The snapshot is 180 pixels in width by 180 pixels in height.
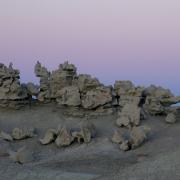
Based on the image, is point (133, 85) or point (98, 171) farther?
point (133, 85)

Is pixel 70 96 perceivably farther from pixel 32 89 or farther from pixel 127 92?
pixel 127 92

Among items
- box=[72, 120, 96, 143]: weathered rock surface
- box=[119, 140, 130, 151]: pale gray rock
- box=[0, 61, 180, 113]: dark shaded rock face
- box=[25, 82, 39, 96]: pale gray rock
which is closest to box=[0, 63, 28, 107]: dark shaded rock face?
box=[0, 61, 180, 113]: dark shaded rock face

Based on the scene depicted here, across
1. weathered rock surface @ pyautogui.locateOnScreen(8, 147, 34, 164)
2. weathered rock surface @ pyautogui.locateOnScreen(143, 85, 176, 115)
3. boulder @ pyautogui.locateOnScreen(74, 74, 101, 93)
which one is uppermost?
boulder @ pyautogui.locateOnScreen(74, 74, 101, 93)

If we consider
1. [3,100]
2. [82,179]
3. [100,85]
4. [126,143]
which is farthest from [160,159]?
[3,100]

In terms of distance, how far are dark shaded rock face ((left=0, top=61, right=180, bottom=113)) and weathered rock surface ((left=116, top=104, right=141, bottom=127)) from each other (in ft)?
0.14

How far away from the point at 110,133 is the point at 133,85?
3.36m

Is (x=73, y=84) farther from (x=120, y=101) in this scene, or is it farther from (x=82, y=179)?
(x=82, y=179)

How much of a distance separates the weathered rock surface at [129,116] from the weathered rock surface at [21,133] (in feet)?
11.1

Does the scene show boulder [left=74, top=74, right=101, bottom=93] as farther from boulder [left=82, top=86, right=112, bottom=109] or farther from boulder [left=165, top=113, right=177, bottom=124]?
boulder [left=165, top=113, right=177, bottom=124]

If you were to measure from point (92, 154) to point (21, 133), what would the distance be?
12.7 ft

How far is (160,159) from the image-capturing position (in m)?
11.4

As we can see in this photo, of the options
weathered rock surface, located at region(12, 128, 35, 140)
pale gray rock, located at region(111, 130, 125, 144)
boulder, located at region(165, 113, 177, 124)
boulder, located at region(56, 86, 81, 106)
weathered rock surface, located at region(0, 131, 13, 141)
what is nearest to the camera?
pale gray rock, located at region(111, 130, 125, 144)

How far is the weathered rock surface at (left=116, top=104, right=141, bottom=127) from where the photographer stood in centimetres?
1792

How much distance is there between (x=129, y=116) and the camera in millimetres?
18094
